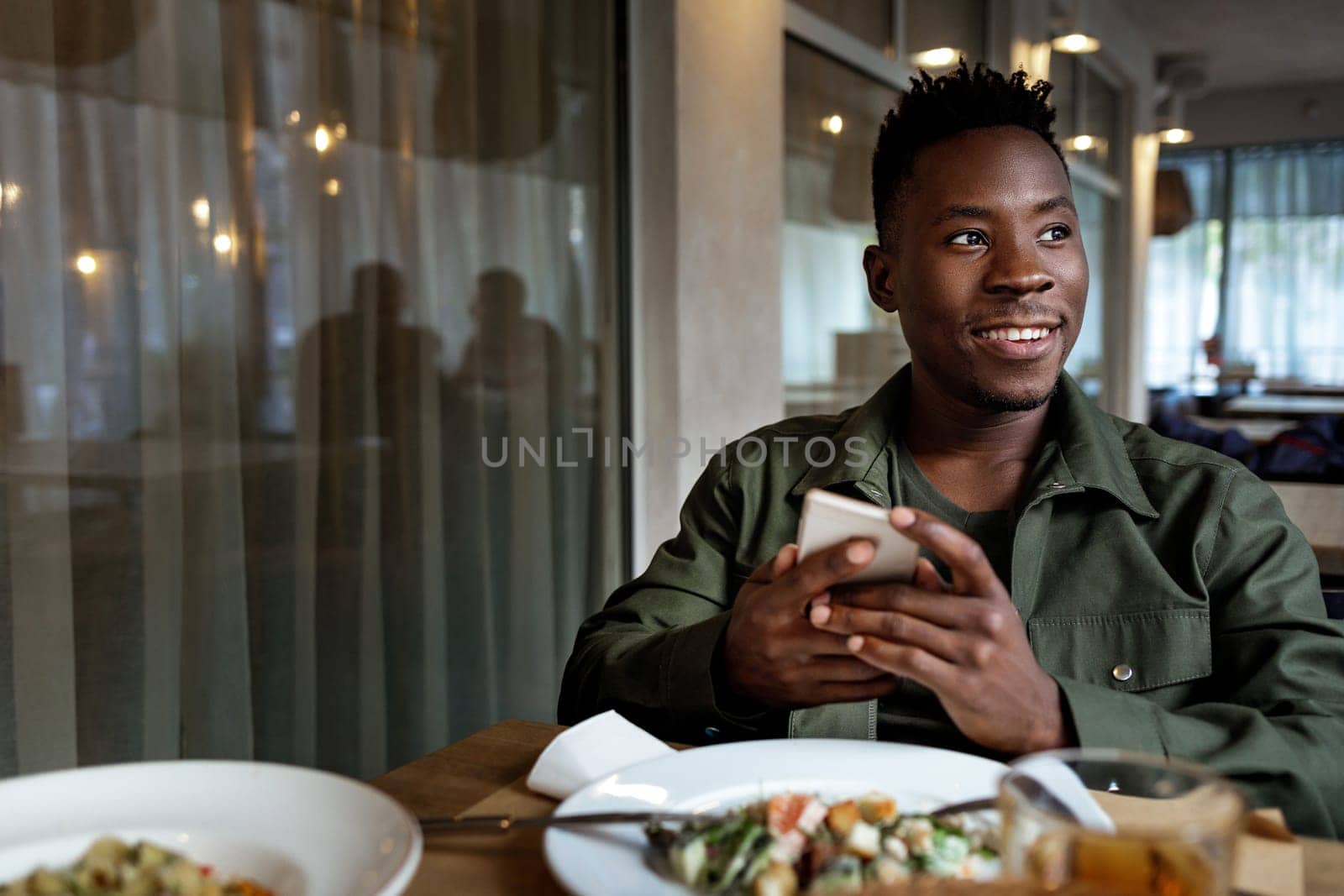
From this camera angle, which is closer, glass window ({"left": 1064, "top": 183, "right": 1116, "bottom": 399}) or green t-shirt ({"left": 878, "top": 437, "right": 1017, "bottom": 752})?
green t-shirt ({"left": 878, "top": 437, "right": 1017, "bottom": 752})

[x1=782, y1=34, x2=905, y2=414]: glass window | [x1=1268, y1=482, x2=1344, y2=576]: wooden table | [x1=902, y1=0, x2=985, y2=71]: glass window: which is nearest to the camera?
[x1=1268, y1=482, x2=1344, y2=576]: wooden table

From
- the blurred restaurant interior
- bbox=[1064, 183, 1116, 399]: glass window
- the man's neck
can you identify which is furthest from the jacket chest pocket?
bbox=[1064, 183, 1116, 399]: glass window

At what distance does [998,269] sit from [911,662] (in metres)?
0.53

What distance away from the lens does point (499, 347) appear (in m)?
2.43

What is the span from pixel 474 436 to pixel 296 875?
5.75 ft

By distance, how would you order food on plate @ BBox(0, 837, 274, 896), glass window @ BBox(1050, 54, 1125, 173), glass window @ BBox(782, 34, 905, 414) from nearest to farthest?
food on plate @ BBox(0, 837, 274, 896) → glass window @ BBox(782, 34, 905, 414) → glass window @ BBox(1050, 54, 1125, 173)

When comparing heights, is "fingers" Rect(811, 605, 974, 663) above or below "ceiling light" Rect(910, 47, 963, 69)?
below

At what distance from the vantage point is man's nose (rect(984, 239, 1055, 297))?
1.23m

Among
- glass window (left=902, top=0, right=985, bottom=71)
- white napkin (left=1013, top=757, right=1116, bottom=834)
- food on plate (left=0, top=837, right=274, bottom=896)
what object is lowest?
food on plate (left=0, top=837, right=274, bottom=896)

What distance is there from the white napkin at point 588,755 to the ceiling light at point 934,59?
143 inches

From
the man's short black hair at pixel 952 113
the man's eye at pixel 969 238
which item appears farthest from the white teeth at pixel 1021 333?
the man's short black hair at pixel 952 113

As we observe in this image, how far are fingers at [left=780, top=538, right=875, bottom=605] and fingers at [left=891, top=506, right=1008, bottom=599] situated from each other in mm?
38

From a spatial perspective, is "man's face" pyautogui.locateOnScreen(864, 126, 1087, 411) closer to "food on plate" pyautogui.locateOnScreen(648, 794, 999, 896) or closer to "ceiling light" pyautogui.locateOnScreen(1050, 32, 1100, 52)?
"food on plate" pyautogui.locateOnScreen(648, 794, 999, 896)

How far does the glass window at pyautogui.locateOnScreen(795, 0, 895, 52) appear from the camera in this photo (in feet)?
11.4
